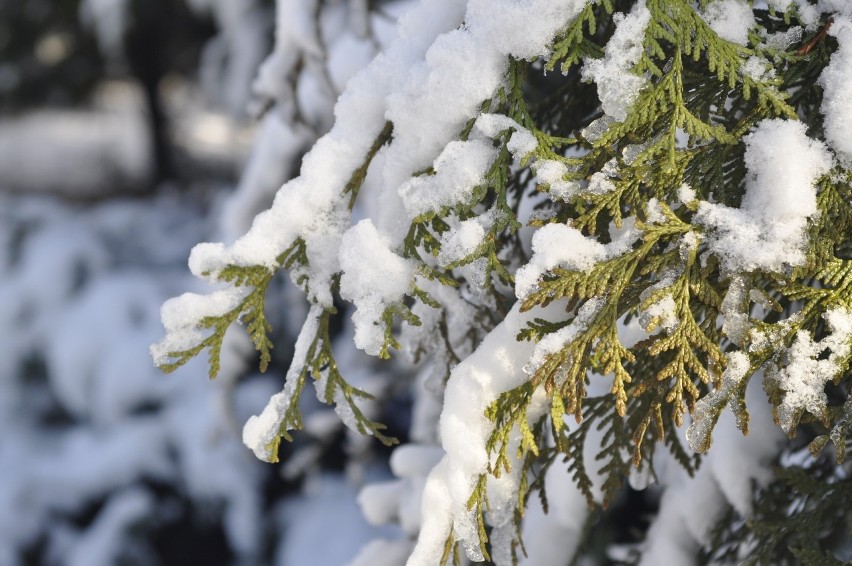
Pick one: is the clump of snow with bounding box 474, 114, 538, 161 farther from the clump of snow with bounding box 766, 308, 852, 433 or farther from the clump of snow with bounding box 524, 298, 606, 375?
the clump of snow with bounding box 766, 308, 852, 433

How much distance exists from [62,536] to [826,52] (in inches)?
194

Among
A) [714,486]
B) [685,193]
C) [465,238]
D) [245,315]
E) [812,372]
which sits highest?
[245,315]

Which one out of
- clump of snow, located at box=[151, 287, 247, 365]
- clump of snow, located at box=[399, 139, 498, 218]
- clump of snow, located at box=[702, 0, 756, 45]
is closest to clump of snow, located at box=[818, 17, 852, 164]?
clump of snow, located at box=[702, 0, 756, 45]

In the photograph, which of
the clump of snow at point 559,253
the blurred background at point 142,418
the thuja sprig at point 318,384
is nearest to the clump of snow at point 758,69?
the clump of snow at point 559,253

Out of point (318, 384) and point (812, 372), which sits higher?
point (318, 384)

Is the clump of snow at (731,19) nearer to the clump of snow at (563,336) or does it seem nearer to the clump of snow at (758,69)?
the clump of snow at (758,69)

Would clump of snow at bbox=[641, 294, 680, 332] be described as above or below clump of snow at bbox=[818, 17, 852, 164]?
below

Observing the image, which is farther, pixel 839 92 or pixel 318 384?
pixel 318 384

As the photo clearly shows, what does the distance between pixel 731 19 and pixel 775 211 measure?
0.97 ft

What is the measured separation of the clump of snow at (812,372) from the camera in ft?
3.06

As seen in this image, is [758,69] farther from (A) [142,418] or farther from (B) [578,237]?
(A) [142,418]

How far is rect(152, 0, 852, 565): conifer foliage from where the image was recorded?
3.11 ft

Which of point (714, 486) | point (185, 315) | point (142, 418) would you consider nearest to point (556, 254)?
point (185, 315)

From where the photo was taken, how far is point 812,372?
94 centimetres
